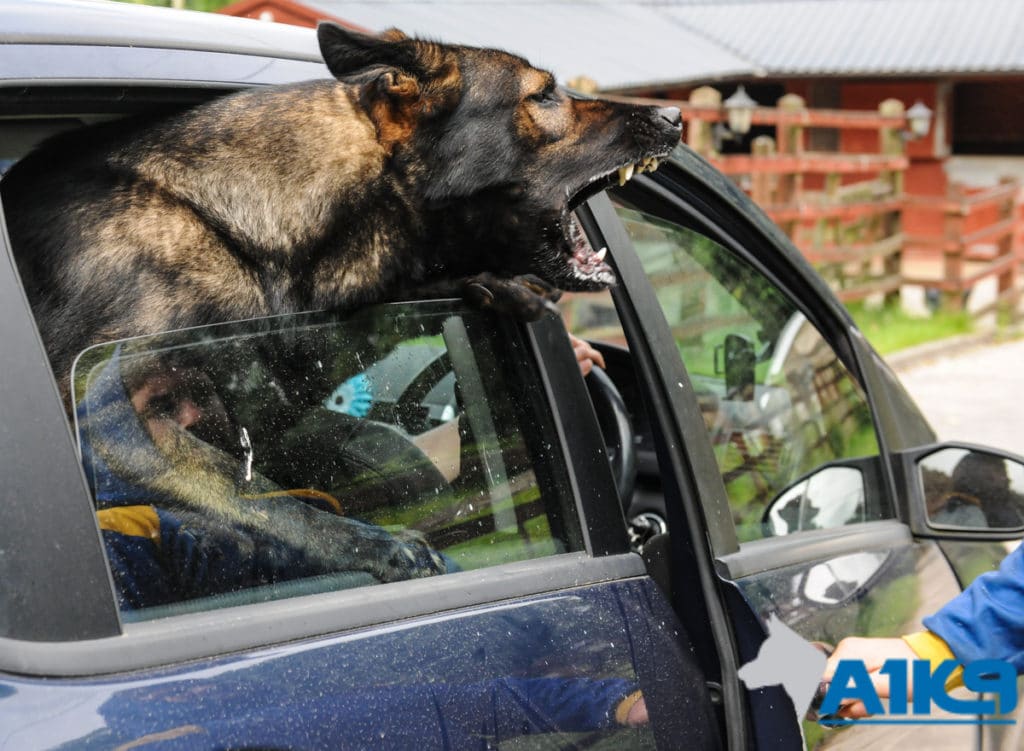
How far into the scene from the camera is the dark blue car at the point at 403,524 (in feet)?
4.43

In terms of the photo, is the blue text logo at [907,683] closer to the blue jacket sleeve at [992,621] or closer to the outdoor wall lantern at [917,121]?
the blue jacket sleeve at [992,621]

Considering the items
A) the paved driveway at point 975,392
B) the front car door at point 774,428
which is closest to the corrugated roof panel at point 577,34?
the paved driveway at point 975,392

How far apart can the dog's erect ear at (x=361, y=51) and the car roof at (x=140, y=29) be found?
0.13 ft

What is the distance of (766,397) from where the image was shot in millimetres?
3016

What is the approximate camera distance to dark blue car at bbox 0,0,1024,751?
4.43ft

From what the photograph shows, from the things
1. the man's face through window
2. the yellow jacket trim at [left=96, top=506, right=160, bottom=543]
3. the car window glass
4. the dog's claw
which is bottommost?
the car window glass

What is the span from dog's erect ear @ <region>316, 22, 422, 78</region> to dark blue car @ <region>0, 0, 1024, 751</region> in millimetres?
53

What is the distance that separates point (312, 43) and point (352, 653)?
1131mm

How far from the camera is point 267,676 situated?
4.69ft

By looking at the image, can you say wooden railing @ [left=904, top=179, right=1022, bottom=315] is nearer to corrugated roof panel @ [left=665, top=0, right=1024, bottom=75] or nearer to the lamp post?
the lamp post

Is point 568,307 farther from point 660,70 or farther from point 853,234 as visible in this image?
point 660,70

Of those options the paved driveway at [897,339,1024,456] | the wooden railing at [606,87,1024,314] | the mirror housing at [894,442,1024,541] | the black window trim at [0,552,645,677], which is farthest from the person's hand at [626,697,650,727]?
the wooden railing at [606,87,1024,314]

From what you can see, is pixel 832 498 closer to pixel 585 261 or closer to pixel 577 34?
pixel 585 261

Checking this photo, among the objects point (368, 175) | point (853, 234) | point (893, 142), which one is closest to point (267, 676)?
point (368, 175)
